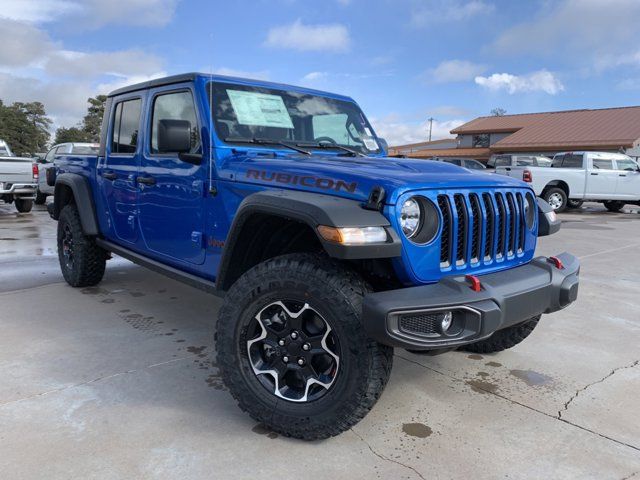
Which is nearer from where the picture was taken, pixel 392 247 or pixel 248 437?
pixel 392 247

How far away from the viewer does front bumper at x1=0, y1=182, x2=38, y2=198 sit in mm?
11769

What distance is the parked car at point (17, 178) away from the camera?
11.7 metres

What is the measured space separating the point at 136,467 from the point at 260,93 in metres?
2.45

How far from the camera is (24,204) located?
12625 millimetres

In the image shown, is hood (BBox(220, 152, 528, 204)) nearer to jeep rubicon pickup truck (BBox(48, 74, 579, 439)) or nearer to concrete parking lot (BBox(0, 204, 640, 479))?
jeep rubicon pickup truck (BBox(48, 74, 579, 439))

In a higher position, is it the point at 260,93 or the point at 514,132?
the point at 514,132

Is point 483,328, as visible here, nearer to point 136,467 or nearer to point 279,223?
point 279,223

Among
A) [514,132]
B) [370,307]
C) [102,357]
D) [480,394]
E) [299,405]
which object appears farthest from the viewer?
[514,132]

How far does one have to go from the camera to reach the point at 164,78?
12.5ft

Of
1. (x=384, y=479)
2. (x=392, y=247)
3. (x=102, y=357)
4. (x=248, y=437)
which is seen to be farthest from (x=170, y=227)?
(x=384, y=479)

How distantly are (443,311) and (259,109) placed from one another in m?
2.03

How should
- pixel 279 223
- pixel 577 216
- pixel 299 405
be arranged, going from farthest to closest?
1. pixel 577 216
2. pixel 279 223
3. pixel 299 405

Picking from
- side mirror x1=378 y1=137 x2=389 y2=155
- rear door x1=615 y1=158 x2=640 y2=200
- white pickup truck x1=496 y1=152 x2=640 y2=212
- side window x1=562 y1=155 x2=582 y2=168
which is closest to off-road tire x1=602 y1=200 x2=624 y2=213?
white pickup truck x1=496 y1=152 x2=640 y2=212

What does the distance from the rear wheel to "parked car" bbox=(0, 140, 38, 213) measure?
1.15 feet
